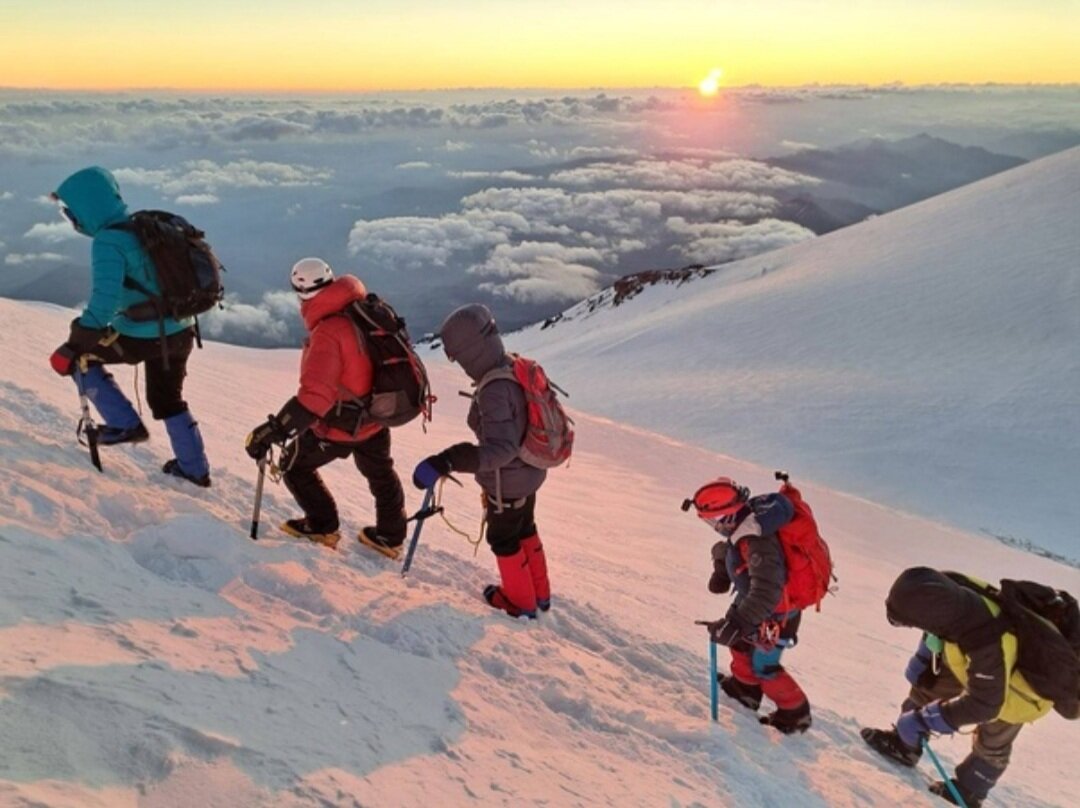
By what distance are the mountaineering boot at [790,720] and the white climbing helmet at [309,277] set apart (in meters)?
3.42

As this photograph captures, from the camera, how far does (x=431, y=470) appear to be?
426 cm

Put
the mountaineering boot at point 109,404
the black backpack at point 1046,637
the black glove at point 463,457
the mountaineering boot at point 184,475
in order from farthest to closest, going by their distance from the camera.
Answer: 1. the mountaineering boot at point 184,475
2. the mountaineering boot at point 109,404
3. the black glove at point 463,457
4. the black backpack at point 1046,637

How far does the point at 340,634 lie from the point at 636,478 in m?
9.84

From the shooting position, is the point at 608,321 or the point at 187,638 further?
the point at 608,321

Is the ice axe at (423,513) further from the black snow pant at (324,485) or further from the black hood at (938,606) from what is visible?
the black hood at (938,606)

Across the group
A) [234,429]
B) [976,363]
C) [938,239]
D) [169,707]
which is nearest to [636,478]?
[234,429]

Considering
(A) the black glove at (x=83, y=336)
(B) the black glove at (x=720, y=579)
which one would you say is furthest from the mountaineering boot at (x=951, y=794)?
(A) the black glove at (x=83, y=336)

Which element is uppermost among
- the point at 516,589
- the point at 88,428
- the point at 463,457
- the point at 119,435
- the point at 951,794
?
the point at 463,457

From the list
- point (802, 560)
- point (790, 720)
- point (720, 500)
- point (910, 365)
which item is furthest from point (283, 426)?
point (910, 365)

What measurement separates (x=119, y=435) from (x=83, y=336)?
33.0 inches

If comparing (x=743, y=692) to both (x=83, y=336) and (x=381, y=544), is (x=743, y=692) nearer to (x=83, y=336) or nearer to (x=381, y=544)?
(x=381, y=544)

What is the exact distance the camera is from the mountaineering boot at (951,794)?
14.3 ft

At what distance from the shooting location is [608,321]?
5116cm

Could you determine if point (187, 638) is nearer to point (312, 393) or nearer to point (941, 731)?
point (312, 393)
